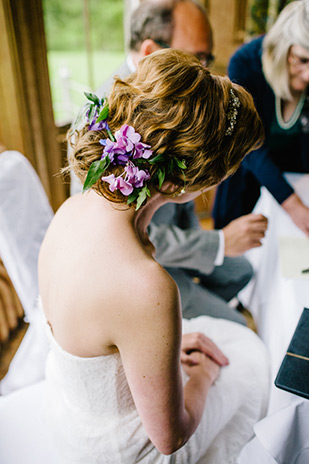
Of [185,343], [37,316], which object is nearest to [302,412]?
[185,343]

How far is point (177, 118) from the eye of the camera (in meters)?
0.74

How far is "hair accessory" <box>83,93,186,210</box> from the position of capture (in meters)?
0.71

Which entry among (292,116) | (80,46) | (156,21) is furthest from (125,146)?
(80,46)

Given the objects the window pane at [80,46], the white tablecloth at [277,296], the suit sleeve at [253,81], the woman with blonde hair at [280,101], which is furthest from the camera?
the window pane at [80,46]

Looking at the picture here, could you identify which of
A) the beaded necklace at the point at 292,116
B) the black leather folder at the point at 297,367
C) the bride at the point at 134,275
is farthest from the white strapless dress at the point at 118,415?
the beaded necklace at the point at 292,116

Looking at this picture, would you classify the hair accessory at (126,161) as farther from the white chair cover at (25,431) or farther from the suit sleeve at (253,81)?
the suit sleeve at (253,81)

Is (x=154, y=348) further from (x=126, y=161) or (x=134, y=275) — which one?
(x=126, y=161)

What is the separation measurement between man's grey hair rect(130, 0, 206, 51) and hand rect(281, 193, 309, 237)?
0.75 m

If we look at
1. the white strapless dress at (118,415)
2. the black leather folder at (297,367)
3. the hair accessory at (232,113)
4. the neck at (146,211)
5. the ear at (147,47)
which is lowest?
the white strapless dress at (118,415)

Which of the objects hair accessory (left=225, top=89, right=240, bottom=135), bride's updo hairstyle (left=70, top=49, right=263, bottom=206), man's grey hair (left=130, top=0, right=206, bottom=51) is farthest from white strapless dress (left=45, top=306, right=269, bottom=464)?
man's grey hair (left=130, top=0, right=206, bottom=51)

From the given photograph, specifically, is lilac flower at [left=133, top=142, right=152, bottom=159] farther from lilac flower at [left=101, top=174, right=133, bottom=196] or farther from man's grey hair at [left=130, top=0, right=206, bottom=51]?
man's grey hair at [left=130, top=0, right=206, bottom=51]

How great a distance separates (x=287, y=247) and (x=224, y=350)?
40 cm

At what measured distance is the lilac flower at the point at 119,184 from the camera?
0.73 metres

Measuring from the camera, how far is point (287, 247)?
1273 millimetres
